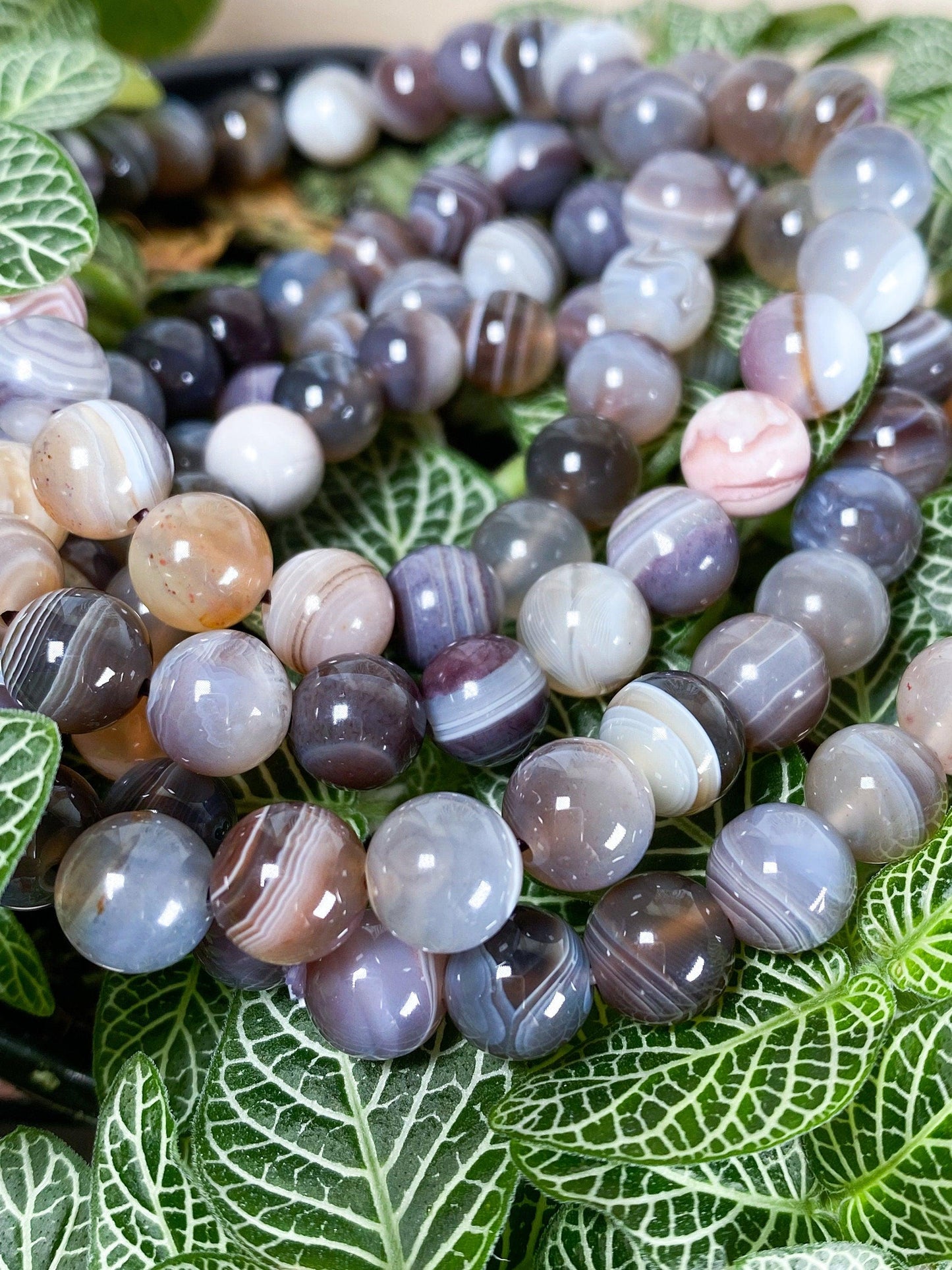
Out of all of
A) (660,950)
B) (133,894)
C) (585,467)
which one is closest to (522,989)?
(660,950)

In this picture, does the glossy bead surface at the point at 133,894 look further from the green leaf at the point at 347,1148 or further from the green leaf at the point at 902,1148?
the green leaf at the point at 902,1148

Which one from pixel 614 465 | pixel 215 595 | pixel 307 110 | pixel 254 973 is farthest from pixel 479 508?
pixel 307 110

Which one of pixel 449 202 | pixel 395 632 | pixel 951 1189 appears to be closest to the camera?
pixel 951 1189

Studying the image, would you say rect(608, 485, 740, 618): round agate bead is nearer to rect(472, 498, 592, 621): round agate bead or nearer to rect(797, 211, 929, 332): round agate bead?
rect(472, 498, 592, 621): round agate bead

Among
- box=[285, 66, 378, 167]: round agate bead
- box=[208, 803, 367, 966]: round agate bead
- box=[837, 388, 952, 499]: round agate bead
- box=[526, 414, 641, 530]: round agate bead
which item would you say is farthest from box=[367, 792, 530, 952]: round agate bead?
Answer: box=[285, 66, 378, 167]: round agate bead

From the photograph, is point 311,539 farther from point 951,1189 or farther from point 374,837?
point 951,1189
